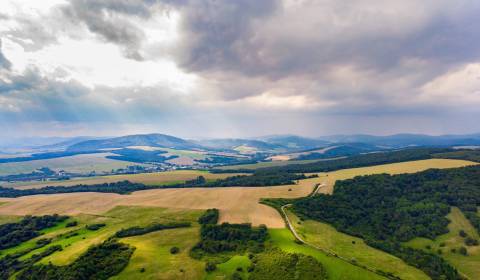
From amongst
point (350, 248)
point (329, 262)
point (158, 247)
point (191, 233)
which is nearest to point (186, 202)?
point (191, 233)

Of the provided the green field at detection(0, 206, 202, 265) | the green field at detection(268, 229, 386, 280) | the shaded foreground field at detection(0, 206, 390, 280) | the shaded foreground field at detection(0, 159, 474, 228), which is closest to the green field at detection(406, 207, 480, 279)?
the green field at detection(268, 229, 386, 280)

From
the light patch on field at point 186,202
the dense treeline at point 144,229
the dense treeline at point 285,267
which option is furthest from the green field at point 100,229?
the dense treeline at point 285,267

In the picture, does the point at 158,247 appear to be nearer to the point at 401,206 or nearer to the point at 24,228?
the point at 24,228

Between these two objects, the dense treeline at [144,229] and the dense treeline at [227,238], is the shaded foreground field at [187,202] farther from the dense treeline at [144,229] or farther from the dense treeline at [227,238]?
the dense treeline at [144,229]

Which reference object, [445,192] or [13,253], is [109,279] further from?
[445,192]

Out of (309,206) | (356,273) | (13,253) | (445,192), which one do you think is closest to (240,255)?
Answer: (356,273)

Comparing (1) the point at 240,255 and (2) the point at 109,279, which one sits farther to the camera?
(1) the point at 240,255
